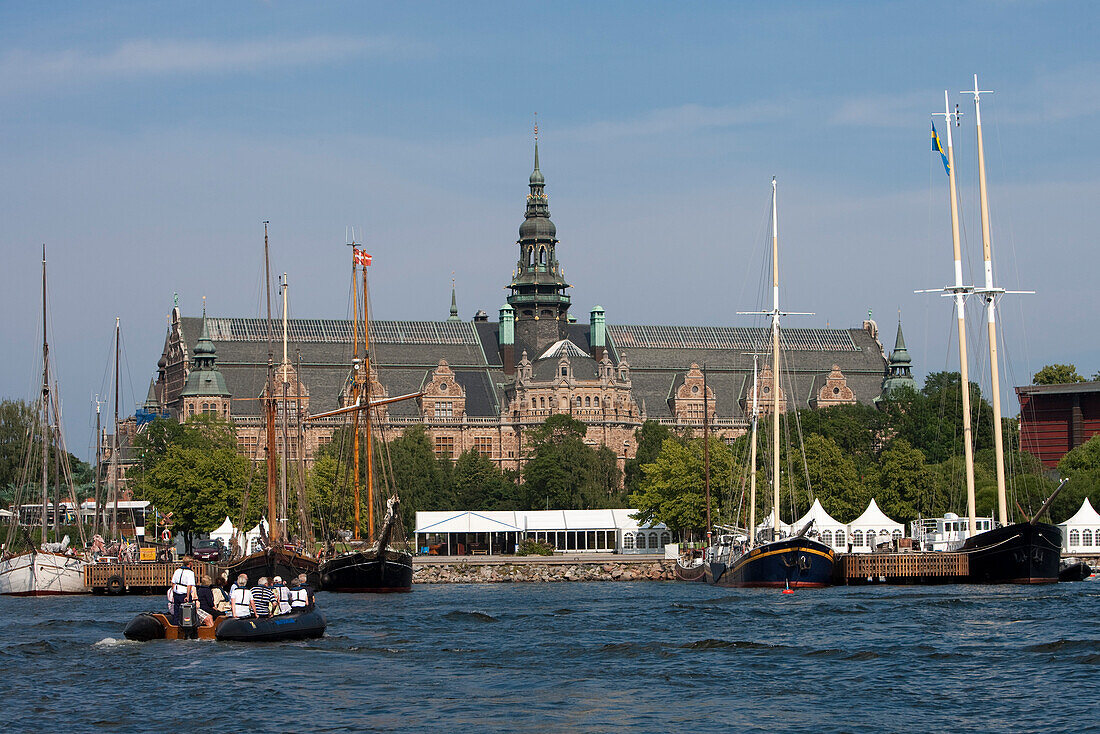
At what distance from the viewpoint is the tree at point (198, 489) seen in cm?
13462

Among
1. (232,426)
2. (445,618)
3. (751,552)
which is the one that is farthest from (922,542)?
(232,426)

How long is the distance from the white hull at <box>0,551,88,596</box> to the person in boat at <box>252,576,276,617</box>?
128ft

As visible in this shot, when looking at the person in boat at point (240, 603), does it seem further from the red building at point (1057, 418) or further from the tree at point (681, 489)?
the red building at point (1057, 418)

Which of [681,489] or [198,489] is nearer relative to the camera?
[681,489]

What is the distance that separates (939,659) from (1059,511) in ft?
238

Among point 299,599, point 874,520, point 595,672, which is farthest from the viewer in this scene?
point 874,520

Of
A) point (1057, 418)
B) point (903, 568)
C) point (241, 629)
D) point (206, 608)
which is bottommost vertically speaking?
point (241, 629)

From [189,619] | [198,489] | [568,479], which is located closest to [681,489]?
[568,479]

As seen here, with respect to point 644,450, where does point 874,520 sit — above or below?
below

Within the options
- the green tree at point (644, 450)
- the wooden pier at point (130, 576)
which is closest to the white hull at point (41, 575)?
the wooden pier at point (130, 576)

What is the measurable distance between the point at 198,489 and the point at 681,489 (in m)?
36.5

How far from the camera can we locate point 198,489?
13488 cm

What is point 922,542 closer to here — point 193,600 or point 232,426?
point 193,600

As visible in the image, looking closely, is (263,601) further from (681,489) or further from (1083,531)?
(681,489)
